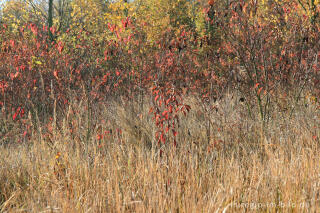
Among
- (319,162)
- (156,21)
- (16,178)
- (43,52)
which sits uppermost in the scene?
(156,21)

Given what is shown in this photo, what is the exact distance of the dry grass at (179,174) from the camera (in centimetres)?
251

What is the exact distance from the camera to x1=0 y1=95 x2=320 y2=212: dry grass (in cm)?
251

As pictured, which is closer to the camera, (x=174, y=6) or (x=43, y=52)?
(x=43, y=52)

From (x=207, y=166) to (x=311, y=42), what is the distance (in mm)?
3422

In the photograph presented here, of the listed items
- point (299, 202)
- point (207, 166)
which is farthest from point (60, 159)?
point (299, 202)

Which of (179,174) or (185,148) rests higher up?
(185,148)

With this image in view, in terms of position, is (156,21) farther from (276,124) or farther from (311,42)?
(276,124)

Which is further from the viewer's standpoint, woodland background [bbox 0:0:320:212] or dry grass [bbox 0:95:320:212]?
woodland background [bbox 0:0:320:212]

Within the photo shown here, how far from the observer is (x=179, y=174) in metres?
3.17

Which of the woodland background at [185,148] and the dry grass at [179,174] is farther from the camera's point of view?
the woodland background at [185,148]

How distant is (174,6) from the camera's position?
1470 cm

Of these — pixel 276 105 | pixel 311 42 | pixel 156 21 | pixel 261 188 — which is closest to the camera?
pixel 261 188

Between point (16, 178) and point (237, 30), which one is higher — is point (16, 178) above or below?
below

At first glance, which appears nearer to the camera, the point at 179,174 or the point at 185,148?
the point at 179,174
